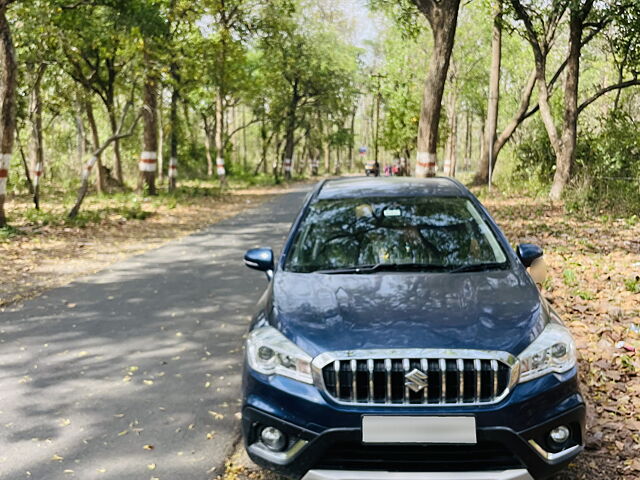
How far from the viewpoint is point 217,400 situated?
172 inches

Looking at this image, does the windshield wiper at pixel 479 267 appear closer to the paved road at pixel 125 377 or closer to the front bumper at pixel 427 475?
the front bumper at pixel 427 475

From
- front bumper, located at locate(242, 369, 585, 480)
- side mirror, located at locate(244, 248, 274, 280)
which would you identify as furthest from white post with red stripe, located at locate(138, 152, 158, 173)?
front bumper, located at locate(242, 369, 585, 480)

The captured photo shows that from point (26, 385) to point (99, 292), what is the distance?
10.2 ft

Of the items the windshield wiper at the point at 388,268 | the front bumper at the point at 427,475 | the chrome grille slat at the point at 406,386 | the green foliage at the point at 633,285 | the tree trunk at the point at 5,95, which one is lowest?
the green foliage at the point at 633,285

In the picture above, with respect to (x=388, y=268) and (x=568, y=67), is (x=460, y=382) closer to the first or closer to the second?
(x=388, y=268)

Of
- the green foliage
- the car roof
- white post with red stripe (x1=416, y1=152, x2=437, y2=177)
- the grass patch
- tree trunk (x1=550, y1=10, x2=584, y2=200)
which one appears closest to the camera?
the car roof

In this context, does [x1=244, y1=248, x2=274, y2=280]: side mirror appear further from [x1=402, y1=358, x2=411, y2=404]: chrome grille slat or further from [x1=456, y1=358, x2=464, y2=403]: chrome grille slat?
[x1=456, y1=358, x2=464, y2=403]: chrome grille slat

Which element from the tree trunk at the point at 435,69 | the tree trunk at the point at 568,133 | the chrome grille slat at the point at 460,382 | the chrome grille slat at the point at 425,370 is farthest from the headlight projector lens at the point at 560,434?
the tree trunk at the point at 568,133

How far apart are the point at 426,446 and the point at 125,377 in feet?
9.10

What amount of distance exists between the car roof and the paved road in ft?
5.27

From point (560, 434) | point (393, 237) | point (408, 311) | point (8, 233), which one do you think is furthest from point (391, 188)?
point (8, 233)

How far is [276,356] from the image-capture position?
3047mm

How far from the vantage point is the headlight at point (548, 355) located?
291 centimetres

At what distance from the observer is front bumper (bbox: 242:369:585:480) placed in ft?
9.11
